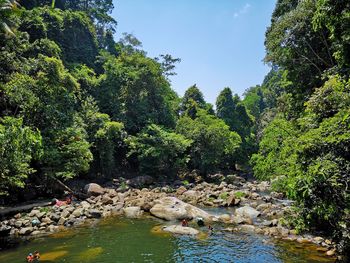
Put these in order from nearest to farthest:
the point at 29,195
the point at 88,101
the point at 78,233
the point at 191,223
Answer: the point at 78,233 → the point at 191,223 → the point at 29,195 → the point at 88,101

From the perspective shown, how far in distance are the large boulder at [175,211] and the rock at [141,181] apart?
10145mm

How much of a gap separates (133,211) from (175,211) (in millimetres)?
3095

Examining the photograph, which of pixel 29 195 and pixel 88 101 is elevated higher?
pixel 88 101

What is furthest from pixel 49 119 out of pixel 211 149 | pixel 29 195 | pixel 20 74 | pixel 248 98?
pixel 248 98

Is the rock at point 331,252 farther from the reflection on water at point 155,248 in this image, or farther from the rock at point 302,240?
the rock at point 302,240

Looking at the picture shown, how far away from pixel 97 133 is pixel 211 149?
13.9m

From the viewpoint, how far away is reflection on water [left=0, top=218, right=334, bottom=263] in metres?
12.0

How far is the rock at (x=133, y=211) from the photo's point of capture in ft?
63.5

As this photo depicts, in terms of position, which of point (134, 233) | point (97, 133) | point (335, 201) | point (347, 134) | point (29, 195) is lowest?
point (134, 233)

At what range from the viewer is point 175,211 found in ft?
60.3

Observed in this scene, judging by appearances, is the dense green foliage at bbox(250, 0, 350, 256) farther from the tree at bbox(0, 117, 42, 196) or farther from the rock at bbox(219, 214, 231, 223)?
the tree at bbox(0, 117, 42, 196)

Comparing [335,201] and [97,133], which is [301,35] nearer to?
[335,201]

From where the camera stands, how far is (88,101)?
31625mm

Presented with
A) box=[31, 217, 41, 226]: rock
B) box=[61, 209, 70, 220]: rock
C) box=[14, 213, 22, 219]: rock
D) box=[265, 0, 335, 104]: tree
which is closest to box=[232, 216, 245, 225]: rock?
box=[265, 0, 335, 104]: tree
